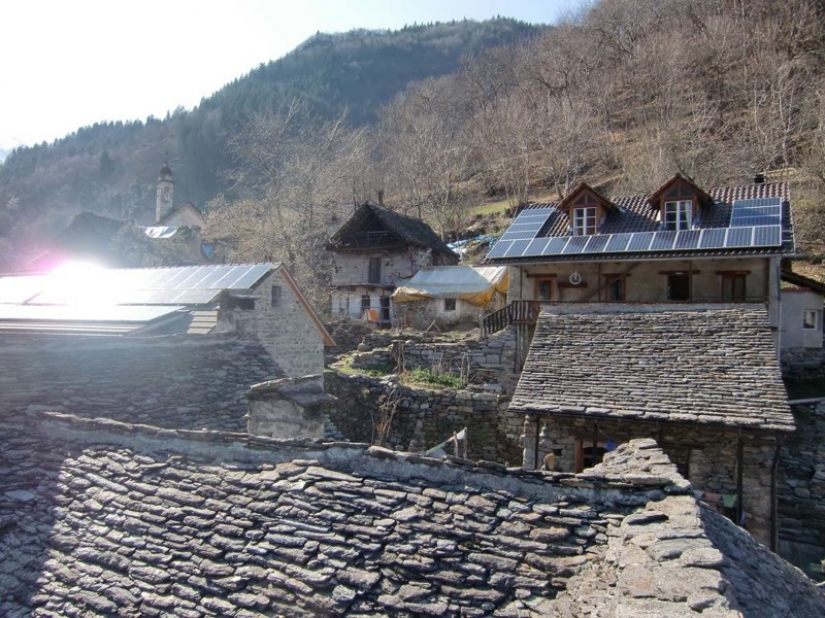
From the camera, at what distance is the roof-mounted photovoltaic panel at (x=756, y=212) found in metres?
17.4

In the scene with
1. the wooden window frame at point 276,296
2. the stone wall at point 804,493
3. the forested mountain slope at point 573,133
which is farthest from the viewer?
the forested mountain slope at point 573,133

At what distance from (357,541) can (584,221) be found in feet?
57.4

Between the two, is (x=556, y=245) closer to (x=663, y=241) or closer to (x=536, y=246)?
(x=536, y=246)

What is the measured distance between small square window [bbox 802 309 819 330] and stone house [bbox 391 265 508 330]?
38.6 feet

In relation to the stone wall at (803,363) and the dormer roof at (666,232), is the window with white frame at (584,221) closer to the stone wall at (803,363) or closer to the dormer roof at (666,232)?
the dormer roof at (666,232)

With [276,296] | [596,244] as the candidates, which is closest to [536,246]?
[596,244]

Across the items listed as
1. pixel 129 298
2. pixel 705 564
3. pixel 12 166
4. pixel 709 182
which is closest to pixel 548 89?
pixel 709 182

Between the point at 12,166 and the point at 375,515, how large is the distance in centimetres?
11582

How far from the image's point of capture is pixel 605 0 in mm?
55781

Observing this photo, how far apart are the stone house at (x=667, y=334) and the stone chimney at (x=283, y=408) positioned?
4.65m

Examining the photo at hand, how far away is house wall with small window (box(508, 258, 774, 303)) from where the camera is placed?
Answer: 17.1 m

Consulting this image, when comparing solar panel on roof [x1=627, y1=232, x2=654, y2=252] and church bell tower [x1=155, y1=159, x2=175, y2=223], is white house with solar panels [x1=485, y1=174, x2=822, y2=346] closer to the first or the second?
solar panel on roof [x1=627, y1=232, x2=654, y2=252]

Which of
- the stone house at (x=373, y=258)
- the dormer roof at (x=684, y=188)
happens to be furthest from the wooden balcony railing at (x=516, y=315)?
the stone house at (x=373, y=258)

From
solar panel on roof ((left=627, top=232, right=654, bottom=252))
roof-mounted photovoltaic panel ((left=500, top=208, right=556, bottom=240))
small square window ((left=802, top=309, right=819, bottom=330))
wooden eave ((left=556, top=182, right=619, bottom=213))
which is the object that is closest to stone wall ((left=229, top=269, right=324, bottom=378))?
roof-mounted photovoltaic panel ((left=500, top=208, right=556, bottom=240))
